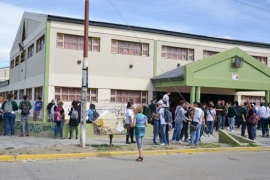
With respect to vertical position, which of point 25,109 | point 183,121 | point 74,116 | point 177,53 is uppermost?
point 177,53

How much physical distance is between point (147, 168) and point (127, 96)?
50.6ft

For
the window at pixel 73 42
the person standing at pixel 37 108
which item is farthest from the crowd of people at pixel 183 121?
the window at pixel 73 42

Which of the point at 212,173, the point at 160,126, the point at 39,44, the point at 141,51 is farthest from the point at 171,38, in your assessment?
the point at 212,173

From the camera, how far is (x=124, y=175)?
8164mm

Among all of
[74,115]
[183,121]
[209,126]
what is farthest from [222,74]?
[74,115]

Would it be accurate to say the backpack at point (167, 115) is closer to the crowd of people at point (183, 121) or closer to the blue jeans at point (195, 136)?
the crowd of people at point (183, 121)

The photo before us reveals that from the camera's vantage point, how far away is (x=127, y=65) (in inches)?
955

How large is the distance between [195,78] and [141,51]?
5.05 m

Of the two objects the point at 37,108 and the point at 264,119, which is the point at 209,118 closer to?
the point at 264,119

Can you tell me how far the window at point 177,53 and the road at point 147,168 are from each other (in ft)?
49.7

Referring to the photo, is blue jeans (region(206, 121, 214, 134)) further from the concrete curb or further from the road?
the road

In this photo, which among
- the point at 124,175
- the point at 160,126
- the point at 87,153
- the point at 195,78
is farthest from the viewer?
the point at 195,78

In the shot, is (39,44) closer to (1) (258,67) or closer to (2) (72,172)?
(1) (258,67)

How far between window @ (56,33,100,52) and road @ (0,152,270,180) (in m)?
13.1
